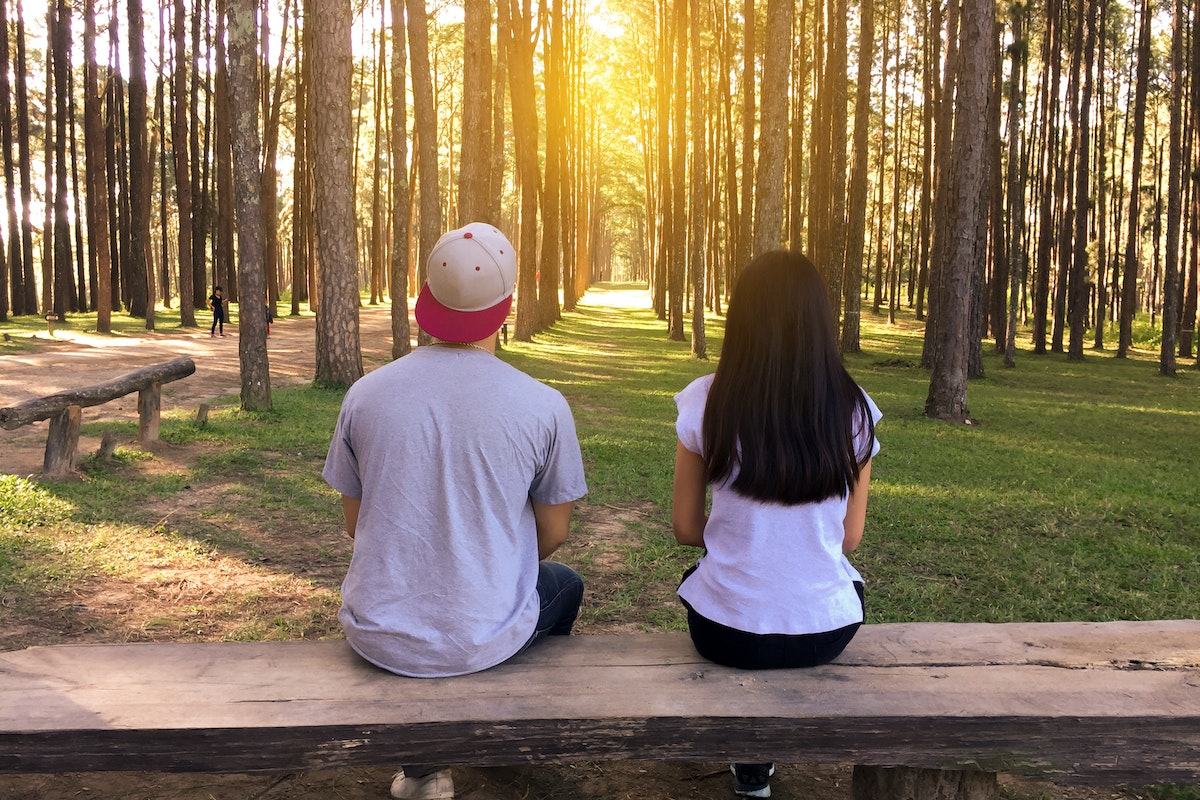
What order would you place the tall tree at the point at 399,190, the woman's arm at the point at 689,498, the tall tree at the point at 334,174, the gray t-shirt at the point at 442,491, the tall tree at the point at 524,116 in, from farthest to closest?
1. the tall tree at the point at 524,116
2. the tall tree at the point at 399,190
3. the tall tree at the point at 334,174
4. the woman's arm at the point at 689,498
5. the gray t-shirt at the point at 442,491

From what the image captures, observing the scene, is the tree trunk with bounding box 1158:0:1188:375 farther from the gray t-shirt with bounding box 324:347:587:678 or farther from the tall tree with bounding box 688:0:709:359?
the gray t-shirt with bounding box 324:347:587:678

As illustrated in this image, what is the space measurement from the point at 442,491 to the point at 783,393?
3.40 feet

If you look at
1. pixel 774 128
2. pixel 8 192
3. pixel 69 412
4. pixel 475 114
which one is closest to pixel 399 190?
pixel 475 114

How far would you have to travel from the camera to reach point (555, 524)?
304cm

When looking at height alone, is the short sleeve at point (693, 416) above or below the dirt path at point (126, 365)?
above

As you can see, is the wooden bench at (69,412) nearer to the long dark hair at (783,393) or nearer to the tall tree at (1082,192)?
the long dark hair at (783,393)

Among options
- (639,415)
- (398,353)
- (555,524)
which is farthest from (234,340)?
(555,524)

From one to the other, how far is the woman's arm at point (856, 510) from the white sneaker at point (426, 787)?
152cm

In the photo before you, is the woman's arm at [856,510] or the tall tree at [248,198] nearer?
the woman's arm at [856,510]

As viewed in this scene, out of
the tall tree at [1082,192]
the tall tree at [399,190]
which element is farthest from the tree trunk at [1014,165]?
the tall tree at [399,190]

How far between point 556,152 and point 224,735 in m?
26.4

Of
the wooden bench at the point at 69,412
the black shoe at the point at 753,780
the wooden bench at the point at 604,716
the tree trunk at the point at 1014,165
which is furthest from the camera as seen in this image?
the tree trunk at the point at 1014,165

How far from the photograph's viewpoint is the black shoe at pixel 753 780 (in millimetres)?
3418

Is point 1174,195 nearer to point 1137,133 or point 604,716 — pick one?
point 1137,133
